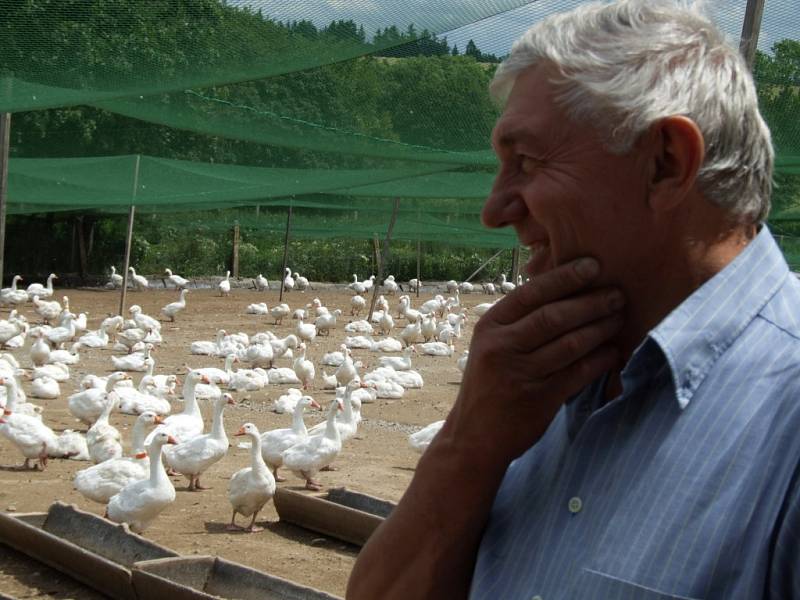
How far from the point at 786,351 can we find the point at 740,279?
0.37 ft

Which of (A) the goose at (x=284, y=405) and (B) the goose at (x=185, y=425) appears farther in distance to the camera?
(A) the goose at (x=284, y=405)

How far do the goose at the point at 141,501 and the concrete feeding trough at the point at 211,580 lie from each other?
1.59 m

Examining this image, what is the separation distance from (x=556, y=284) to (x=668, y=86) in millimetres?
279

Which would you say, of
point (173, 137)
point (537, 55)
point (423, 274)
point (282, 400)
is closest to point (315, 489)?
→ point (282, 400)

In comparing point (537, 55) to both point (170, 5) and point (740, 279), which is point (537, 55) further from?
point (170, 5)

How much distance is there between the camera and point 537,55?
1.57 meters

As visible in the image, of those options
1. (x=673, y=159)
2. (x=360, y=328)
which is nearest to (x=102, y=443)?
(x=673, y=159)

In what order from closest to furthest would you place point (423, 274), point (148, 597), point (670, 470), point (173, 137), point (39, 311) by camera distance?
point (670, 470)
point (148, 597)
point (173, 137)
point (39, 311)
point (423, 274)

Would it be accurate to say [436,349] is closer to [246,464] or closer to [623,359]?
[246,464]

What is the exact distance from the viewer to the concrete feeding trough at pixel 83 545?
18.6ft

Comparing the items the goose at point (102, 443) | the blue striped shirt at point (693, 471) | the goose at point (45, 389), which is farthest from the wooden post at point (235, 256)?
the blue striped shirt at point (693, 471)

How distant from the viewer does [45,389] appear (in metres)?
12.9

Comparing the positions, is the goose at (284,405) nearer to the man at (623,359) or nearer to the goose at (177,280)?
the man at (623,359)

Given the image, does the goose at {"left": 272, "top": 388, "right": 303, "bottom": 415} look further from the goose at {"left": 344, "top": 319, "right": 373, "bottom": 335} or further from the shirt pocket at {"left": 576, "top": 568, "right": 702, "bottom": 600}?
the shirt pocket at {"left": 576, "top": 568, "right": 702, "bottom": 600}
